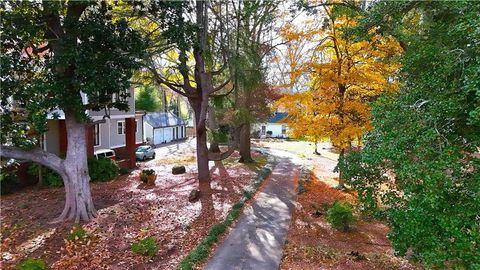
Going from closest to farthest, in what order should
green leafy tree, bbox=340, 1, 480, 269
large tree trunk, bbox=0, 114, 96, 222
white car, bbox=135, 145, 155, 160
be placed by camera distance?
green leafy tree, bbox=340, 1, 480, 269 < large tree trunk, bbox=0, 114, 96, 222 < white car, bbox=135, 145, 155, 160

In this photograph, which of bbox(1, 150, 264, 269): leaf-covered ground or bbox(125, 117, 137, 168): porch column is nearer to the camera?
bbox(1, 150, 264, 269): leaf-covered ground

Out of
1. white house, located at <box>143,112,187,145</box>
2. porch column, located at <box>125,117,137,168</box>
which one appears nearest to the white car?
porch column, located at <box>125,117,137,168</box>

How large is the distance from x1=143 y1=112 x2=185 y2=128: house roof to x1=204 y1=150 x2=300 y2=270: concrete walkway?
1074 inches

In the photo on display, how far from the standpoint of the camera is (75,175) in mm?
Result: 11305

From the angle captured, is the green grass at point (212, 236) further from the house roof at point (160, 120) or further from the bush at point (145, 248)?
the house roof at point (160, 120)

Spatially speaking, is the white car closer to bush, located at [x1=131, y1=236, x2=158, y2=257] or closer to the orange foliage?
the orange foliage

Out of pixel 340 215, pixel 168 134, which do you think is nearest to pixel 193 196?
pixel 340 215

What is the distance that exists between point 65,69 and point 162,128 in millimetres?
32889

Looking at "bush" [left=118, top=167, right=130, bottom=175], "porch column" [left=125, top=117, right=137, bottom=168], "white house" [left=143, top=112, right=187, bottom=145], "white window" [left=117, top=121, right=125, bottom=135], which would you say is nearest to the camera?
"bush" [left=118, top=167, right=130, bottom=175]

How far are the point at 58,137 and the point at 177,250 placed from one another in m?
13.3

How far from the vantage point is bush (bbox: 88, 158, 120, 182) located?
59.2 ft

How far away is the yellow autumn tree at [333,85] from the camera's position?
14312 millimetres

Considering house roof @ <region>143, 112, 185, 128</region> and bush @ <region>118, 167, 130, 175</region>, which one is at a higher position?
house roof @ <region>143, 112, 185, 128</region>

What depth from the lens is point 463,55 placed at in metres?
5.41
